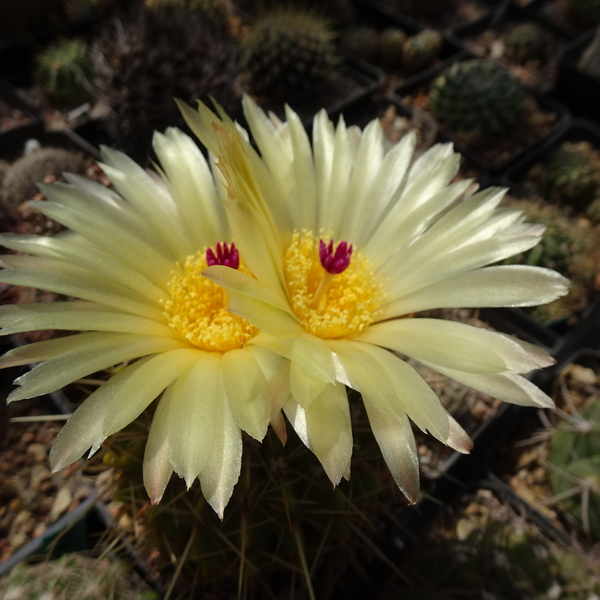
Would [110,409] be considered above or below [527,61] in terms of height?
below

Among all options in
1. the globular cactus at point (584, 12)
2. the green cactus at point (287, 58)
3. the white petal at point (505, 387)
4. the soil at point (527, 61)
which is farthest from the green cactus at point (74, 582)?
the globular cactus at point (584, 12)

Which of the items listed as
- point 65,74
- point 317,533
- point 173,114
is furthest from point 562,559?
point 65,74

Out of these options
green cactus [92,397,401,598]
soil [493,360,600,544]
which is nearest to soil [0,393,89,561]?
green cactus [92,397,401,598]

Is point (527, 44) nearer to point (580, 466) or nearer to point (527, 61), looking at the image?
point (527, 61)

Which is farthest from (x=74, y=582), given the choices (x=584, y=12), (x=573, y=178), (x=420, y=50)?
(x=584, y=12)

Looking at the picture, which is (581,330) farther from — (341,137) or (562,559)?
(341,137)
